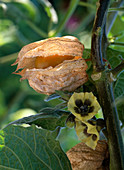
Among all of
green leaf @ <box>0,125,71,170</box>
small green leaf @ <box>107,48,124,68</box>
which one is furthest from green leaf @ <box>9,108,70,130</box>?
small green leaf @ <box>107,48,124,68</box>

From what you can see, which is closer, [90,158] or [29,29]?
[90,158]

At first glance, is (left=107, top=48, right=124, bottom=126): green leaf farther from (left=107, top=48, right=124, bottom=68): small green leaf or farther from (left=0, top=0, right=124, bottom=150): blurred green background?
(left=0, top=0, right=124, bottom=150): blurred green background

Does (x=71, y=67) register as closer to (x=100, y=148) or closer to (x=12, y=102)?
(x=100, y=148)

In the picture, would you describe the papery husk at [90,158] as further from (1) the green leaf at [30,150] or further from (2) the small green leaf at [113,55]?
(2) the small green leaf at [113,55]

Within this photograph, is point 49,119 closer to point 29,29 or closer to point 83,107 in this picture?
point 83,107

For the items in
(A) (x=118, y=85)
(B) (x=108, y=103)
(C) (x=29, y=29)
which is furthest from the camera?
(C) (x=29, y=29)

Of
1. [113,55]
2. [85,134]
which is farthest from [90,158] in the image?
[113,55]
